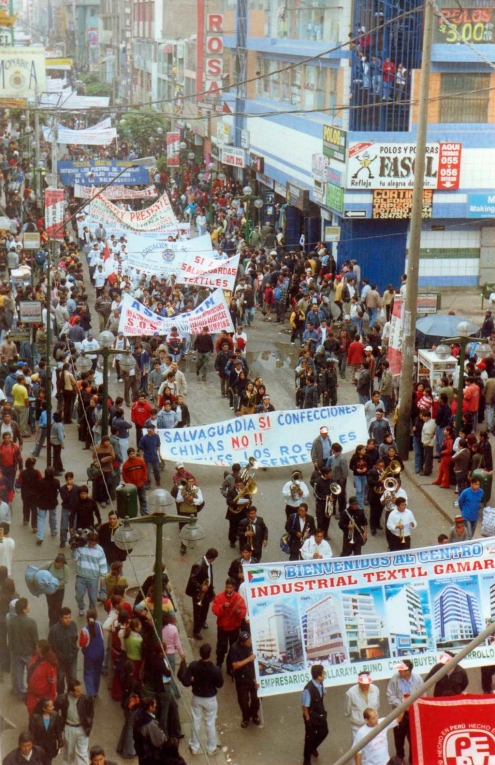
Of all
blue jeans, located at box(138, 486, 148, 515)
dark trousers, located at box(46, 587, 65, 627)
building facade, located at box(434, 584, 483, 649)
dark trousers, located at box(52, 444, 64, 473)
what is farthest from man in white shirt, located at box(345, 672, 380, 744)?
dark trousers, located at box(52, 444, 64, 473)

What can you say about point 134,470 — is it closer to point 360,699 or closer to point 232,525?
point 232,525

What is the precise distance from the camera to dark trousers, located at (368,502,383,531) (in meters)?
16.4

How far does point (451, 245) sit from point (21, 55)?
26.4m

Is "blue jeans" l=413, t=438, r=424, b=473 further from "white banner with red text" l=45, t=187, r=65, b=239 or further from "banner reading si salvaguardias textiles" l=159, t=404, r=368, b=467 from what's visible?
"white banner with red text" l=45, t=187, r=65, b=239

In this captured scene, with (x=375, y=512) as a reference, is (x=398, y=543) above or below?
above

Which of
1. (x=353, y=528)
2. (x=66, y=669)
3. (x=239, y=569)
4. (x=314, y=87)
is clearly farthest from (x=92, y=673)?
(x=314, y=87)

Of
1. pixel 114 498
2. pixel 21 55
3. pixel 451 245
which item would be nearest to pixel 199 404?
pixel 114 498

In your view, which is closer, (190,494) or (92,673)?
(92,673)

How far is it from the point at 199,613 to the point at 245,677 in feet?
6.49

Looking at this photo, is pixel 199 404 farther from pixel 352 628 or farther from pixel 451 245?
pixel 451 245

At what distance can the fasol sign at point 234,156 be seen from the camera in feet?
163

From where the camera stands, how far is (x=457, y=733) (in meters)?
10.1

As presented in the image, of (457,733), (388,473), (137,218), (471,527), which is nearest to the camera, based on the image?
(457,733)

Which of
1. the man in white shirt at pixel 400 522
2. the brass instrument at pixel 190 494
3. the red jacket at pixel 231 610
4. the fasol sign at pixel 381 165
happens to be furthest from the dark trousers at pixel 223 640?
the fasol sign at pixel 381 165
